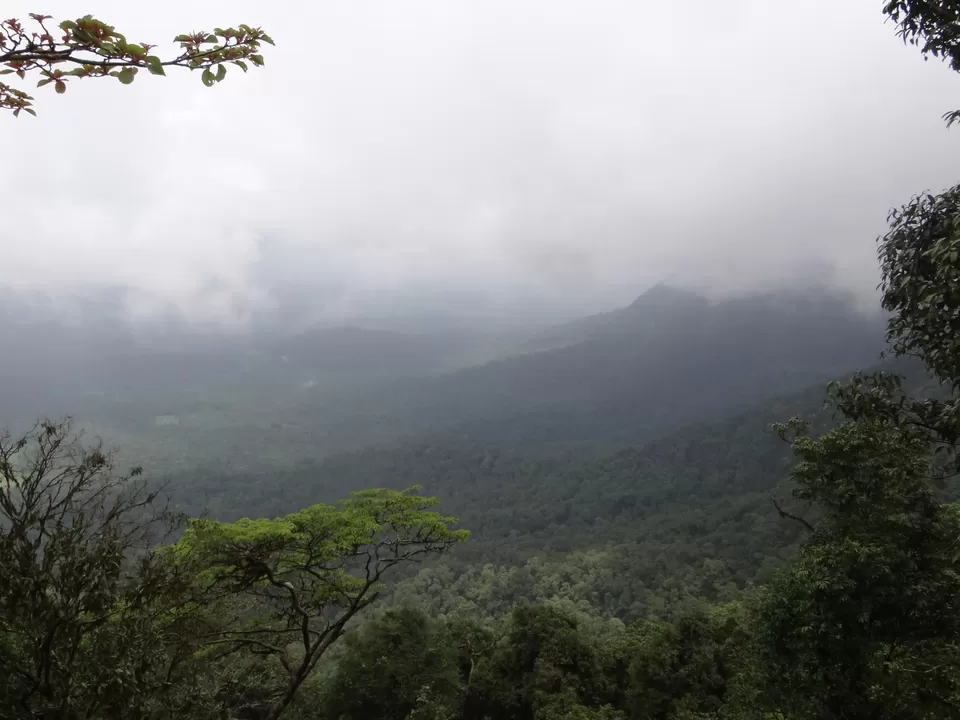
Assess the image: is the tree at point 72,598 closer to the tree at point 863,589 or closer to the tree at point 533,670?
the tree at point 863,589

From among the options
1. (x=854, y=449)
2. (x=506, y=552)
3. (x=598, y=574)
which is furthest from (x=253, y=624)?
(x=506, y=552)

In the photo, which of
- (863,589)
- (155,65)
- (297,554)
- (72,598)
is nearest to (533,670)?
(297,554)

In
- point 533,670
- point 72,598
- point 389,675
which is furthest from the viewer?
point 533,670

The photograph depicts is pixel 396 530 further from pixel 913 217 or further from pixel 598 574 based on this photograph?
pixel 598 574

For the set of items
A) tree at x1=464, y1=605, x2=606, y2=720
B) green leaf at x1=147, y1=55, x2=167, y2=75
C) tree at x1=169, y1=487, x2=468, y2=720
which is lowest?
tree at x1=464, y1=605, x2=606, y2=720

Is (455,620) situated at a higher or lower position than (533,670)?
higher

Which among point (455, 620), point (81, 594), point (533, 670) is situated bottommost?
point (533, 670)

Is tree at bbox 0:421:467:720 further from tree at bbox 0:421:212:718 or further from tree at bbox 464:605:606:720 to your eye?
tree at bbox 464:605:606:720

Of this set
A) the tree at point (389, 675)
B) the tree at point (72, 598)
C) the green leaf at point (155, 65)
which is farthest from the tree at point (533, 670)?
the green leaf at point (155, 65)

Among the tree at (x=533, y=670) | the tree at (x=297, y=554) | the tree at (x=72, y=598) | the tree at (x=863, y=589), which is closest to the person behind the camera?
the tree at (x=72, y=598)

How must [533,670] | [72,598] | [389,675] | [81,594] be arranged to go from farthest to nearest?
1. [533,670]
2. [389,675]
3. [81,594]
4. [72,598]

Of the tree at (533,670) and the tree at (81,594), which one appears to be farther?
the tree at (533,670)

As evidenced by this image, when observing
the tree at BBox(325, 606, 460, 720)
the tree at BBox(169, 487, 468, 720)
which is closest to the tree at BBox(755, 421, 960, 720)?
the tree at BBox(169, 487, 468, 720)

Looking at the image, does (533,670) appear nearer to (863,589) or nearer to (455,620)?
(455,620)
